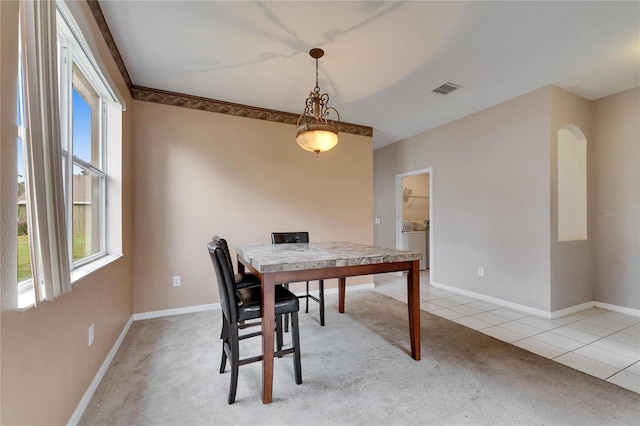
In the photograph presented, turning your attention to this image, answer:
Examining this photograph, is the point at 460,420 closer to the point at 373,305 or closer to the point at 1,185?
the point at 373,305

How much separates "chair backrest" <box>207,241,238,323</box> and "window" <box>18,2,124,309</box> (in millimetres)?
679

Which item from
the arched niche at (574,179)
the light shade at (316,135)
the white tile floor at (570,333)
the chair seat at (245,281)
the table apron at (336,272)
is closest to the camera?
the table apron at (336,272)

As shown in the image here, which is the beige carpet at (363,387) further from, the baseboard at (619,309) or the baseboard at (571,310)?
the baseboard at (619,309)

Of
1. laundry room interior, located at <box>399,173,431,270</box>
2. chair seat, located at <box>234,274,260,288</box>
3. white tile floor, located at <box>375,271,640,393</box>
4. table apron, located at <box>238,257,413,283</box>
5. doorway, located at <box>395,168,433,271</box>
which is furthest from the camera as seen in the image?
laundry room interior, located at <box>399,173,431,270</box>

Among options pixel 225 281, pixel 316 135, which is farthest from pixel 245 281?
pixel 316 135

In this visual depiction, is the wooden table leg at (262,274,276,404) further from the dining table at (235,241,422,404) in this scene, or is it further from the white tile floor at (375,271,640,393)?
the white tile floor at (375,271,640,393)

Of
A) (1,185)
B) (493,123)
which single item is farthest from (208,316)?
(493,123)

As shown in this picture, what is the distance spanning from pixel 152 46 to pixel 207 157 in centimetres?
131

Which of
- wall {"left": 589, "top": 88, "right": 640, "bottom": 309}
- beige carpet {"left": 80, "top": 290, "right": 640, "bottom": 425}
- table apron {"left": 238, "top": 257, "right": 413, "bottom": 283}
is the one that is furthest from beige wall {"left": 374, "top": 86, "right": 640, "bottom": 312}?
table apron {"left": 238, "top": 257, "right": 413, "bottom": 283}

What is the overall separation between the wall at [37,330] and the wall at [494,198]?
4201mm

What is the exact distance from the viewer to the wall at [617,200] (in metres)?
3.22

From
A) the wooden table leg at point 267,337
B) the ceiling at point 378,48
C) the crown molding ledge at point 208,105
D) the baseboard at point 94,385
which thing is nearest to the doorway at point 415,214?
the ceiling at point 378,48

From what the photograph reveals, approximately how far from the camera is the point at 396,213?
5469 millimetres

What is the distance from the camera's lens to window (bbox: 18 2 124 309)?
1172 millimetres
